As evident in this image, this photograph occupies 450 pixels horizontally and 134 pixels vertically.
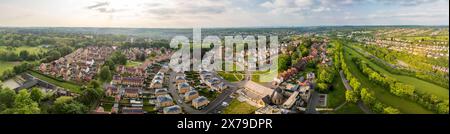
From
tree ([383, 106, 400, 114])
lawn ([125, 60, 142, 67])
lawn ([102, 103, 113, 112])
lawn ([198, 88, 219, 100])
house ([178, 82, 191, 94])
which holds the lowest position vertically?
lawn ([102, 103, 113, 112])

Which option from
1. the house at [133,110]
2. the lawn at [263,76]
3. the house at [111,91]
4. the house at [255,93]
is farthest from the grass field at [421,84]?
the house at [111,91]

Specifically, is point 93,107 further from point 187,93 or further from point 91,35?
point 91,35

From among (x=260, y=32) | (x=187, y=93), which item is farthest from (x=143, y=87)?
(x=260, y=32)

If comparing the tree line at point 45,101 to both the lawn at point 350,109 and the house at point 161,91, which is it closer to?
the house at point 161,91

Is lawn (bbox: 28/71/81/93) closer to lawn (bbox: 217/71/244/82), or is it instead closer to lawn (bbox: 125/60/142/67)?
lawn (bbox: 125/60/142/67)

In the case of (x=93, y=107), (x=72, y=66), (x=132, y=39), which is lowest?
(x=93, y=107)

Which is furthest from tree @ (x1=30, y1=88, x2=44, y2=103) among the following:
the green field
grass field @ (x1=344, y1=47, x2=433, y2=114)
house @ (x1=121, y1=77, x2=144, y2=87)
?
grass field @ (x1=344, y1=47, x2=433, y2=114)
